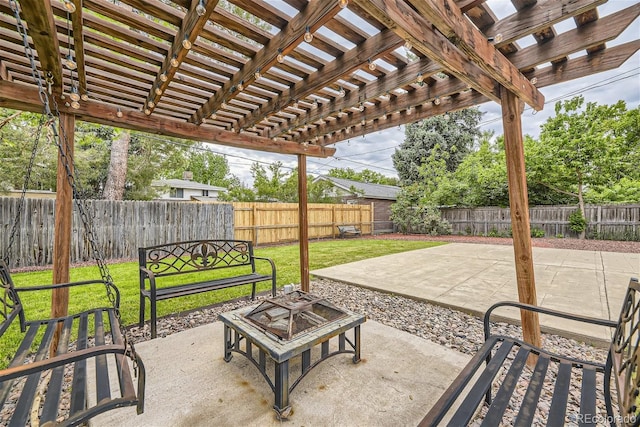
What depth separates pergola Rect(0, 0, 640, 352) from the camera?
5.27ft

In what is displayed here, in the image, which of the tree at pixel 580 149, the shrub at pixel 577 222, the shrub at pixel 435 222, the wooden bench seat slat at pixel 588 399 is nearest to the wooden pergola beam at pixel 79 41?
the wooden bench seat slat at pixel 588 399

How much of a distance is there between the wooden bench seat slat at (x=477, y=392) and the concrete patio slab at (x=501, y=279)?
190 cm

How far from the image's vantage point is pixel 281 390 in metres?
1.65

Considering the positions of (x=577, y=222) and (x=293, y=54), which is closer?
(x=293, y=54)

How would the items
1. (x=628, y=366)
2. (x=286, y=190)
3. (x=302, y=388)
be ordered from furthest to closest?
1. (x=286, y=190)
2. (x=302, y=388)
3. (x=628, y=366)

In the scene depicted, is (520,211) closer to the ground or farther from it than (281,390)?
farther from it

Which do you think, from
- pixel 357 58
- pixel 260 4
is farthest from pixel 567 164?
pixel 260 4

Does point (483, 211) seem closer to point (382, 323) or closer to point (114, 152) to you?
point (382, 323)

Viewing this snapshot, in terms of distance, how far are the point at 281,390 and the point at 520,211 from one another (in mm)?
2318

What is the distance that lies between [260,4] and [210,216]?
7777 millimetres

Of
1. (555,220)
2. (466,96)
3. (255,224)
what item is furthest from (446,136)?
(466,96)

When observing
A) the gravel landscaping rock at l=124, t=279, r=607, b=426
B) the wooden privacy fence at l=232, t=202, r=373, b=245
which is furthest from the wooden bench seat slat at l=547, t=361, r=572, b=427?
the wooden privacy fence at l=232, t=202, r=373, b=245

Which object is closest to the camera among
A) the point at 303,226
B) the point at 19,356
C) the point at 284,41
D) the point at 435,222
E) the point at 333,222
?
the point at 19,356

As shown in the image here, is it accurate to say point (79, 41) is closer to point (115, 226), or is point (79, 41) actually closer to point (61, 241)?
point (61, 241)
